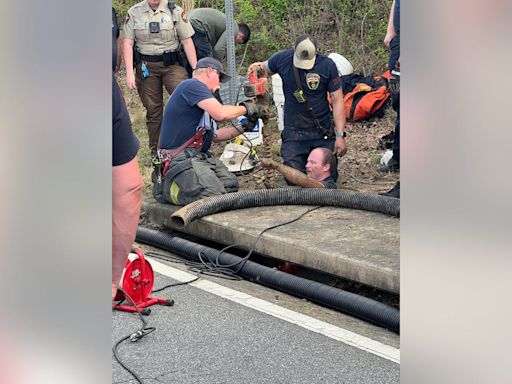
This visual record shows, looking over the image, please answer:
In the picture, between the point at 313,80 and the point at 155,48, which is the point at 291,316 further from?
the point at 155,48

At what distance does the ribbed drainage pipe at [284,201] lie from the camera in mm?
7016

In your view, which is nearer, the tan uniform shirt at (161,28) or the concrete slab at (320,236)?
the concrete slab at (320,236)

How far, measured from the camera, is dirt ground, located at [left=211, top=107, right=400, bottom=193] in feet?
28.6

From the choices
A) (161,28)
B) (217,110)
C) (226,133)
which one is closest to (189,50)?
(161,28)

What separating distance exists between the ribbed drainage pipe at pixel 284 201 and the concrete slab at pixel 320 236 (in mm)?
57

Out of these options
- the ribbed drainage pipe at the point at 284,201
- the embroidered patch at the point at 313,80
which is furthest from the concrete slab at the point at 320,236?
the embroidered patch at the point at 313,80

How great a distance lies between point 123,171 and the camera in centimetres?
363

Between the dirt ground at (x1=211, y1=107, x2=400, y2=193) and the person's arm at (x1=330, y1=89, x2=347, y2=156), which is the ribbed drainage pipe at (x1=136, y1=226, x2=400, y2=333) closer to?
the dirt ground at (x1=211, y1=107, x2=400, y2=193)

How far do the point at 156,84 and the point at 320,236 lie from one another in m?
3.65

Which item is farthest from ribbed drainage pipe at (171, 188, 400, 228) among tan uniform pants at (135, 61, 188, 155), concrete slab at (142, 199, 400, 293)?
tan uniform pants at (135, 61, 188, 155)

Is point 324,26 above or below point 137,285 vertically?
above

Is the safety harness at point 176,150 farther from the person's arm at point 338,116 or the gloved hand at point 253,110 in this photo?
the person's arm at point 338,116

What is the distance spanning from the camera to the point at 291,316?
5.37 metres
